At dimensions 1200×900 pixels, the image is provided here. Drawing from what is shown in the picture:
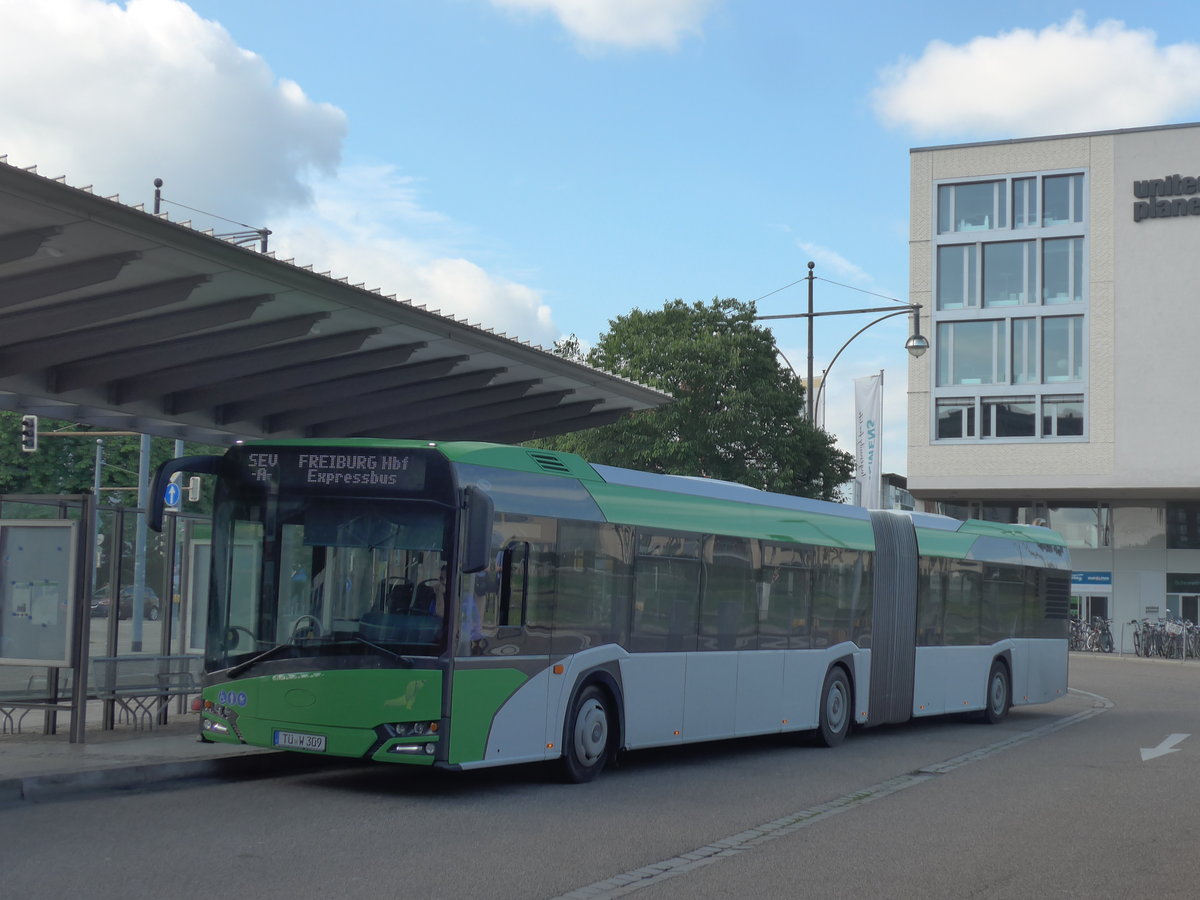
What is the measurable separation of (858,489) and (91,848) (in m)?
23.7

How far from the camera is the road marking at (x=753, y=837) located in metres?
7.86

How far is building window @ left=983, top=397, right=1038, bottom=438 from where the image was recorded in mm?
53406

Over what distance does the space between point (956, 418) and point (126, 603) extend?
4379cm

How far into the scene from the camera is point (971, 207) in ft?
181

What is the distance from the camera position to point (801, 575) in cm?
1622

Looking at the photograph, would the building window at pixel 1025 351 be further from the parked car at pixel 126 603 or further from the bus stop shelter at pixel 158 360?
the parked car at pixel 126 603

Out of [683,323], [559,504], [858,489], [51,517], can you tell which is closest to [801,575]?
[559,504]

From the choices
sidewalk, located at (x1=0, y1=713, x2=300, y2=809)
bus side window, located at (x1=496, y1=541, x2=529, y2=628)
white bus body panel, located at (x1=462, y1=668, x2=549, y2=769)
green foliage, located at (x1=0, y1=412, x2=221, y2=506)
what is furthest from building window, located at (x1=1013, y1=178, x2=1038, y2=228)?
white bus body panel, located at (x1=462, y1=668, x2=549, y2=769)

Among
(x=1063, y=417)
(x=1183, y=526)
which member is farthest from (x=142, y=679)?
(x=1183, y=526)

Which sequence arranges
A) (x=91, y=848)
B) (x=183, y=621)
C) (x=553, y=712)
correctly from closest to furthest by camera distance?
(x=91, y=848) < (x=553, y=712) < (x=183, y=621)

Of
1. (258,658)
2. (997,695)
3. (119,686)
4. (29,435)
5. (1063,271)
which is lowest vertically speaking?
(997,695)

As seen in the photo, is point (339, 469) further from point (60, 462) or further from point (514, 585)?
point (60, 462)

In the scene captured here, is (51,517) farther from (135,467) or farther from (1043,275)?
(135,467)

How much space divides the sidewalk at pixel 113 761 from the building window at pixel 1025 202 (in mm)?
45842
